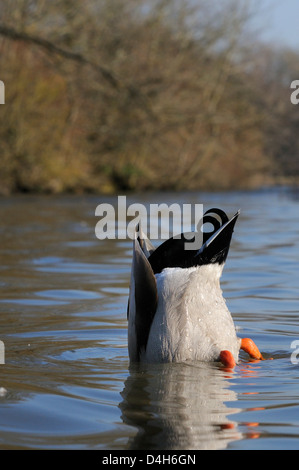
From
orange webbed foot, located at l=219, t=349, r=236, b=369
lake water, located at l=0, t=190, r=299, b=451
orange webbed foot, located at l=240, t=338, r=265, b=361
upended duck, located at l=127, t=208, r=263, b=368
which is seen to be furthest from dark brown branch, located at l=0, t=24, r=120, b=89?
orange webbed foot, located at l=219, t=349, r=236, b=369

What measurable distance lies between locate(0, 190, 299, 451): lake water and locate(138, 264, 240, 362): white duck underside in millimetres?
62

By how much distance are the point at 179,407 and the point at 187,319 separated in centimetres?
63

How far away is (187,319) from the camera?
3812 mm

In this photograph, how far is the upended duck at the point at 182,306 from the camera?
12.4 feet

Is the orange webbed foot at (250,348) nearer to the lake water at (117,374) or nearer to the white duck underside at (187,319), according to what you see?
the lake water at (117,374)

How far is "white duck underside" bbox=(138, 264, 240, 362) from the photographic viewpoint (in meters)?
3.80

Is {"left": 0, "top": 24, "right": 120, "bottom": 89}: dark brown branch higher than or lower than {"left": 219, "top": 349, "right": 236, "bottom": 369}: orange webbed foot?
higher

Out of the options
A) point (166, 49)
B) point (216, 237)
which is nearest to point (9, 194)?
point (166, 49)

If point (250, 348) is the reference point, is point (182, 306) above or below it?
above

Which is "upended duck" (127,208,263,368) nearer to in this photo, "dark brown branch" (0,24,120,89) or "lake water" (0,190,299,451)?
"lake water" (0,190,299,451)

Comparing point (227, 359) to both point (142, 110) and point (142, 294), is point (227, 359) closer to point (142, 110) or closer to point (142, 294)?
point (142, 294)

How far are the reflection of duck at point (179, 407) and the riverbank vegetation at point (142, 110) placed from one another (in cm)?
1473

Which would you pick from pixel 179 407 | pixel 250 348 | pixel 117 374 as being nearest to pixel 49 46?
pixel 250 348

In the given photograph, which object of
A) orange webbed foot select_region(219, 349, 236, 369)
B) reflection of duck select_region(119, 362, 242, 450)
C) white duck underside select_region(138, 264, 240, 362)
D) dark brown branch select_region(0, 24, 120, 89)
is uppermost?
dark brown branch select_region(0, 24, 120, 89)
